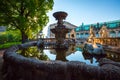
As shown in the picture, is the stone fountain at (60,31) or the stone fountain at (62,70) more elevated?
the stone fountain at (60,31)

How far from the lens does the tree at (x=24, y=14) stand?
632 inches

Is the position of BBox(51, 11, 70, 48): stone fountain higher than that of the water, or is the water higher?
BBox(51, 11, 70, 48): stone fountain

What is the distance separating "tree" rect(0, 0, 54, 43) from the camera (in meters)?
16.0

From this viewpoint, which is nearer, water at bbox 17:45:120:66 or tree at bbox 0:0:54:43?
water at bbox 17:45:120:66

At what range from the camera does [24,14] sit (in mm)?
18016

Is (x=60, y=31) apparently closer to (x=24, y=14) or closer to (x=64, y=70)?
(x=64, y=70)

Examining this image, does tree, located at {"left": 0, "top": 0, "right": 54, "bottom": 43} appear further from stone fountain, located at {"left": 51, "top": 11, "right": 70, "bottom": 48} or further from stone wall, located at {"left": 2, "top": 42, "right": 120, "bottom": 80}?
stone wall, located at {"left": 2, "top": 42, "right": 120, "bottom": 80}

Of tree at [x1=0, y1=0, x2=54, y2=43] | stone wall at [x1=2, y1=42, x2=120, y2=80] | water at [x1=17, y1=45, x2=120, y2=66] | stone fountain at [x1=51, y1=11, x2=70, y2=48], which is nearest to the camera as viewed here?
stone wall at [x1=2, y1=42, x2=120, y2=80]

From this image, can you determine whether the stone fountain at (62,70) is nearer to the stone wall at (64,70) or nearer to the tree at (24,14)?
the stone wall at (64,70)

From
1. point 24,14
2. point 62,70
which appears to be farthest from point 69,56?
point 24,14

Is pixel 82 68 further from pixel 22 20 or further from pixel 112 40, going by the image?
pixel 22 20

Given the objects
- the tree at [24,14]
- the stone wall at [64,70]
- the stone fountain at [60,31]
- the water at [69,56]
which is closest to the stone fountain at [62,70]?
the stone wall at [64,70]

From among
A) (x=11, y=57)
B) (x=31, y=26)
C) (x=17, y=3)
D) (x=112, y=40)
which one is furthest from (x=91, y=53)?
(x=17, y=3)

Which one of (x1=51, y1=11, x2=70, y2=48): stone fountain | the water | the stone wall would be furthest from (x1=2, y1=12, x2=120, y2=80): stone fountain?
(x1=51, y1=11, x2=70, y2=48): stone fountain
